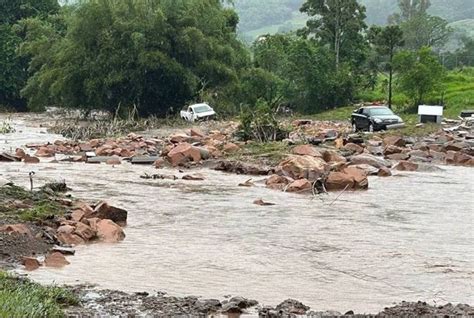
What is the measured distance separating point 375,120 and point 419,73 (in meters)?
10.1

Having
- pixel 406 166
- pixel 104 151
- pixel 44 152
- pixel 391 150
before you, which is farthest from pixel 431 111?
pixel 44 152

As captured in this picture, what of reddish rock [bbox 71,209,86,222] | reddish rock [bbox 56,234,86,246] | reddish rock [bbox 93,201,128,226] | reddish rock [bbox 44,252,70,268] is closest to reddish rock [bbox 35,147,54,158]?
reddish rock [bbox 93,201,128,226]

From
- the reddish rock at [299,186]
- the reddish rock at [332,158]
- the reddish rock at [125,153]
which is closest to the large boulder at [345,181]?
the reddish rock at [299,186]

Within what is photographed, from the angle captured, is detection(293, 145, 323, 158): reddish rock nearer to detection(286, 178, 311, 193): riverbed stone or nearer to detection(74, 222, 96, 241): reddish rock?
detection(286, 178, 311, 193): riverbed stone

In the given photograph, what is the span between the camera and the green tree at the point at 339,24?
195ft

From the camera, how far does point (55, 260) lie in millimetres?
11508

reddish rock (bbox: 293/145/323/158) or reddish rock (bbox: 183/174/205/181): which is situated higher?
reddish rock (bbox: 293/145/323/158)

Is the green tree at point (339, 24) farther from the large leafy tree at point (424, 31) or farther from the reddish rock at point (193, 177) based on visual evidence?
the reddish rock at point (193, 177)

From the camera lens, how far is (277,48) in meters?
59.7

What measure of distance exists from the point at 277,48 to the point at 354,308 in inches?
2021

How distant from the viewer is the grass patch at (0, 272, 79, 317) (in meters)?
6.95

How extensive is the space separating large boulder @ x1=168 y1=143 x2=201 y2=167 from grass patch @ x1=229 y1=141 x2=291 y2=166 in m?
1.29

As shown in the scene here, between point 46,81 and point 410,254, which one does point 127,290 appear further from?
point 46,81

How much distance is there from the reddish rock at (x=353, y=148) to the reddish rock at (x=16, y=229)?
689 inches
